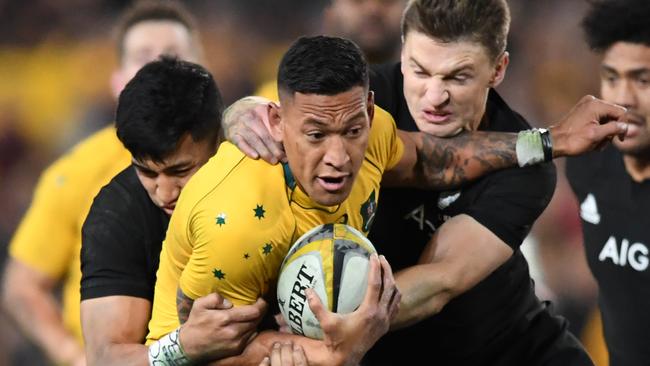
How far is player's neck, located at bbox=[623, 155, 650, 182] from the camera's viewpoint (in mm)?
5242

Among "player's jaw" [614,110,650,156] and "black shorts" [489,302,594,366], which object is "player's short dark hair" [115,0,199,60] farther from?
"black shorts" [489,302,594,366]

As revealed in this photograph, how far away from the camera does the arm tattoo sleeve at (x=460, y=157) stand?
162 inches

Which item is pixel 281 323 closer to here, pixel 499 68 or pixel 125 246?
pixel 125 246

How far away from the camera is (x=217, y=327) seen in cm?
350

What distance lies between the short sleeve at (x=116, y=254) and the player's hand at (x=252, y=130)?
17.6 inches

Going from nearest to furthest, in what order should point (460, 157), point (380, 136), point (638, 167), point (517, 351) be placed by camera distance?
point (380, 136), point (460, 157), point (517, 351), point (638, 167)

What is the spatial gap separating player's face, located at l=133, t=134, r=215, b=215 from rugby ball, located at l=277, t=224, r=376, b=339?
1.87ft

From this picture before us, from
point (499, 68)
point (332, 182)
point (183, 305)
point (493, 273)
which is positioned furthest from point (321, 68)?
point (493, 273)

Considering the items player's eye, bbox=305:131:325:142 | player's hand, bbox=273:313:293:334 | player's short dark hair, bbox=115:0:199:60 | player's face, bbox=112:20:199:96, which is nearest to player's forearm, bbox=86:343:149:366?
player's hand, bbox=273:313:293:334

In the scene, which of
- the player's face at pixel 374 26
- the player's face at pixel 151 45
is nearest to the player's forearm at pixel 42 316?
the player's face at pixel 151 45

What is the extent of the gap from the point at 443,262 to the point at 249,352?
72cm

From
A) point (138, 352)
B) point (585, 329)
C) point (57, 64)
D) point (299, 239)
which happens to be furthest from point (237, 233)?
point (57, 64)

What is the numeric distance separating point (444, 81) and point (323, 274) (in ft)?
3.00

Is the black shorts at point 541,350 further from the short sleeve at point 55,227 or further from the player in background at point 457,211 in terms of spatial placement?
the short sleeve at point 55,227
